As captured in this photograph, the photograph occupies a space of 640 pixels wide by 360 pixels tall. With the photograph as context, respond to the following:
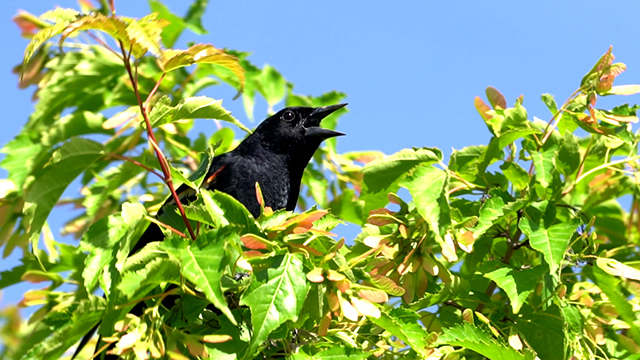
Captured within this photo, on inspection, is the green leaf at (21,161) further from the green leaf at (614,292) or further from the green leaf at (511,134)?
the green leaf at (614,292)

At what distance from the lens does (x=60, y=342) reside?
6.66ft

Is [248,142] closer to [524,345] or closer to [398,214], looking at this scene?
[398,214]

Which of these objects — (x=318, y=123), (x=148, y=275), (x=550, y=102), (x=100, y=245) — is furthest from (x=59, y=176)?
(x=318, y=123)

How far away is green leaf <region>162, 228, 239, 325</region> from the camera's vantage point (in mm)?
1690

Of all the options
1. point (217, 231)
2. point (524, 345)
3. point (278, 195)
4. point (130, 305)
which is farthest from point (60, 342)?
point (278, 195)

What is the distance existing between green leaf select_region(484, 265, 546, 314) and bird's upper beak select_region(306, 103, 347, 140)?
1742mm

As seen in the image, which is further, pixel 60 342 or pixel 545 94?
pixel 545 94

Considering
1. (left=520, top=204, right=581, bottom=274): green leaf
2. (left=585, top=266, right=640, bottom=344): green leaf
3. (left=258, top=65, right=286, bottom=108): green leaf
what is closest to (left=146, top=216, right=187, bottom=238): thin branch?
(left=520, top=204, right=581, bottom=274): green leaf

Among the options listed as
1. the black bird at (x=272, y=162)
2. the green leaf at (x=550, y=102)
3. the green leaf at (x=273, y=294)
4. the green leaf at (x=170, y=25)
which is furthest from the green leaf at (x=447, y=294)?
the green leaf at (x=170, y=25)

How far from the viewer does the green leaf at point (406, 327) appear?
2.07 metres

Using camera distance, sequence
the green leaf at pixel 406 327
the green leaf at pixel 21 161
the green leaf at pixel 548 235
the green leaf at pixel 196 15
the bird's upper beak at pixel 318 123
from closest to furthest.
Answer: the green leaf at pixel 406 327, the green leaf at pixel 548 235, the green leaf at pixel 21 161, the bird's upper beak at pixel 318 123, the green leaf at pixel 196 15

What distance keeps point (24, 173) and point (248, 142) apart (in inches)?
56.8

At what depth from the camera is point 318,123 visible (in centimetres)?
430

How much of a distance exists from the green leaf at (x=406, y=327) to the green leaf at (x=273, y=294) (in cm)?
33
